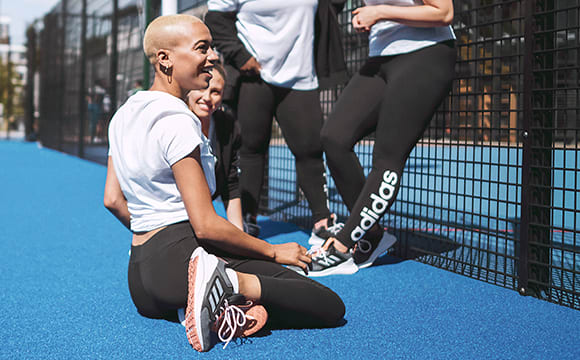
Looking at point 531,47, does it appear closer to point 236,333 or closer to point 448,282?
point 448,282

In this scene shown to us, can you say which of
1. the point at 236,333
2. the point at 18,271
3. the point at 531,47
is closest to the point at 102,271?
the point at 18,271

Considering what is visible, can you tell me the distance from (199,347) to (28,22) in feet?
79.0

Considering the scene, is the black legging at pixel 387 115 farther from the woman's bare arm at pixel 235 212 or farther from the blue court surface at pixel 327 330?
the woman's bare arm at pixel 235 212

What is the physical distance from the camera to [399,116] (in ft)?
8.99

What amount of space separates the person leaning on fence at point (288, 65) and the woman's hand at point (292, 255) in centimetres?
147

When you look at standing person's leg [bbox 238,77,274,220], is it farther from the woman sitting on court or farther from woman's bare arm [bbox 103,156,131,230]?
woman's bare arm [bbox 103,156,131,230]

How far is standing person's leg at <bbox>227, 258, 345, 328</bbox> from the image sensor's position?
2019mm

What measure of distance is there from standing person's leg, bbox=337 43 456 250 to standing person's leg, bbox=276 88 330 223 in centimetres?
85

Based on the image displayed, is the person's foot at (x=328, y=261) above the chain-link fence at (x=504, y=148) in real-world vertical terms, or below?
below

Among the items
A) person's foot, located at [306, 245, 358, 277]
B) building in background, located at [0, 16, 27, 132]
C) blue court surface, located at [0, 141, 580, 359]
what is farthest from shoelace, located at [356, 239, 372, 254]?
building in background, located at [0, 16, 27, 132]

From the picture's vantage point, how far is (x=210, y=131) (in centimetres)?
348

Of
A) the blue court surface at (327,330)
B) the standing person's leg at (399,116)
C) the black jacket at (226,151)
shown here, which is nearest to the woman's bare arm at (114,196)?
the blue court surface at (327,330)

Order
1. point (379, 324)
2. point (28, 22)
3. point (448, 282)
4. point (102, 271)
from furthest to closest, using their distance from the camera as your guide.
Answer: point (28, 22) < point (102, 271) < point (448, 282) < point (379, 324)

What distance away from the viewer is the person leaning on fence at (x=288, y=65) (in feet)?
11.6
